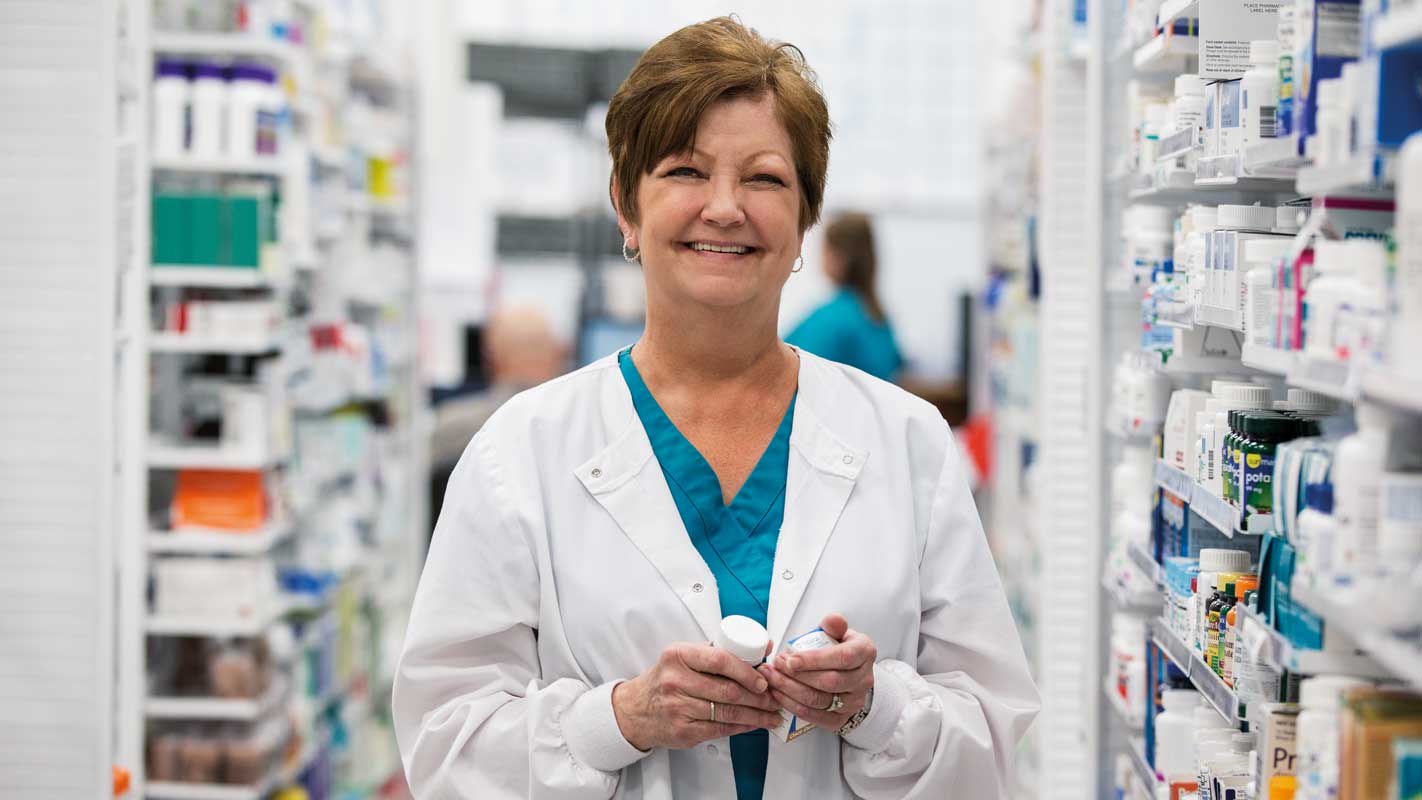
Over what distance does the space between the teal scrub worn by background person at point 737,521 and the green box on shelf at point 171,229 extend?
2621 millimetres

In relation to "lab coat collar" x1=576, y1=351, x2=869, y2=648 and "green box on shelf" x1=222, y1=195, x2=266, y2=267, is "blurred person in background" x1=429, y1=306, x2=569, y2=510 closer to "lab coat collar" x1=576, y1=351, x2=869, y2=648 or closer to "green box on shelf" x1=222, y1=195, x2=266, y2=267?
"green box on shelf" x1=222, y1=195, x2=266, y2=267

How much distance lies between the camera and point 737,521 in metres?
2.14

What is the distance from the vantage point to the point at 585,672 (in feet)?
7.00

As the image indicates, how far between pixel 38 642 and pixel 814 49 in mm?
8002

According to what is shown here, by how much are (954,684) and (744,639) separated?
446mm

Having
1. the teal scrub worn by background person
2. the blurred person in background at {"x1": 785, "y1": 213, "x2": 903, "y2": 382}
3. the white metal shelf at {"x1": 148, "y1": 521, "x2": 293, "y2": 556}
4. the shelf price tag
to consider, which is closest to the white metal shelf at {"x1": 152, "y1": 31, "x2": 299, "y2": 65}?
the white metal shelf at {"x1": 148, "y1": 521, "x2": 293, "y2": 556}

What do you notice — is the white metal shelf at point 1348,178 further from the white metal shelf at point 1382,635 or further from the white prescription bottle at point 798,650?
the white prescription bottle at point 798,650

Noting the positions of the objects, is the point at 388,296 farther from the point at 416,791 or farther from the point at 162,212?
the point at 416,791

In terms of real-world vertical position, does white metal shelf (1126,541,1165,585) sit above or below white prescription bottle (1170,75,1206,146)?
below

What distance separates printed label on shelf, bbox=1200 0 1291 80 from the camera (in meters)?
2.37

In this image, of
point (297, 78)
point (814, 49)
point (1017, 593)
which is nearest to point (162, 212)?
point (297, 78)

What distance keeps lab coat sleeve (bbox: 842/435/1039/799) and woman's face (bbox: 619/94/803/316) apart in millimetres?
446

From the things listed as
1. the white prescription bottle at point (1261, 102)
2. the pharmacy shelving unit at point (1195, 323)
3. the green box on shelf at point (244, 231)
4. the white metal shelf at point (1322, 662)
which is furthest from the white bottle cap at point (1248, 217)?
the green box on shelf at point (244, 231)

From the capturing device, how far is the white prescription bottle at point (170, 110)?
431 cm
